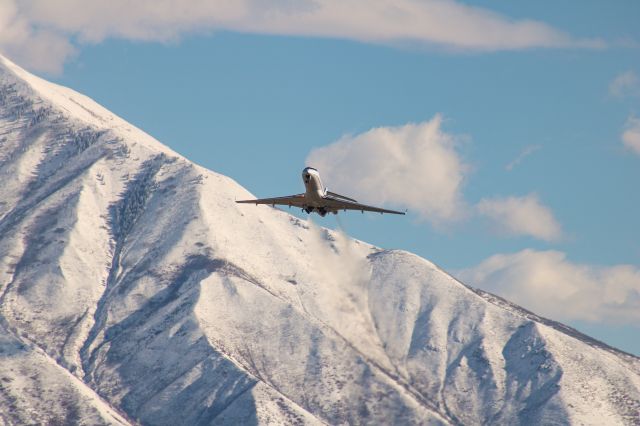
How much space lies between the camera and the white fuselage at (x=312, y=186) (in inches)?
6929

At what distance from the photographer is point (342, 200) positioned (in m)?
182

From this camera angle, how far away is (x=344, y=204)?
185 metres

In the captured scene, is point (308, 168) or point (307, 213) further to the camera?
point (307, 213)

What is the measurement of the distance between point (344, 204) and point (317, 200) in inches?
210

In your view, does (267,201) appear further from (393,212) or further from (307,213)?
(393,212)

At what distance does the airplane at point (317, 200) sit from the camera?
17688 centimetres

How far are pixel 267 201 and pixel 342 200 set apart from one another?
40.2ft

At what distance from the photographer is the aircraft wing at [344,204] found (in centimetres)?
18088

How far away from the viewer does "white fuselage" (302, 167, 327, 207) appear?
577 feet

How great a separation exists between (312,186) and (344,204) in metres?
9.19

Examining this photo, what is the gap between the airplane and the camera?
177 metres

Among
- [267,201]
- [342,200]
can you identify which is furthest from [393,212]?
[267,201]

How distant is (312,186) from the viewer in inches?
6983

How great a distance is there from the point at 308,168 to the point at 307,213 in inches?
517
